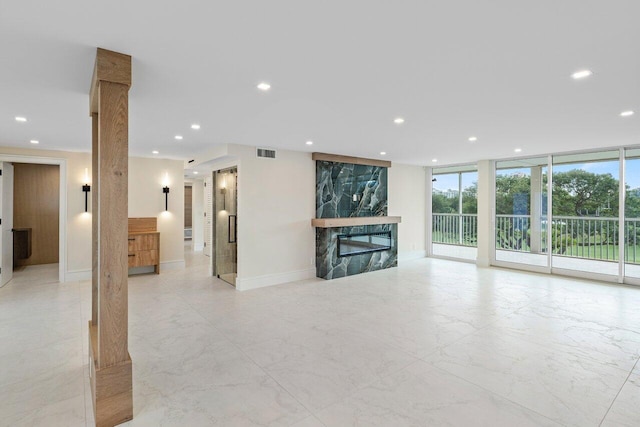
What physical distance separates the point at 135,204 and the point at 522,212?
832 centimetres

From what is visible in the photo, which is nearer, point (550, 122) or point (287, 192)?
point (550, 122)

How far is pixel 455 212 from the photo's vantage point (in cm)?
852

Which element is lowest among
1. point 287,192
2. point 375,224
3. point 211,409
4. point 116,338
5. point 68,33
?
point 211,409

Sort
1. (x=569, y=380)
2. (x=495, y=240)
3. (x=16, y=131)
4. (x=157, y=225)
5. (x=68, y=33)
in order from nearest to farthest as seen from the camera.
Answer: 1. (x=68, y=33)
2. (x=569, y=380)
3. (x=16, y=131)
4. (x=157, y=225)
5. (x=495, y=240)

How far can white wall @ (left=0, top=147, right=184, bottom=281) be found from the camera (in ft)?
19.7

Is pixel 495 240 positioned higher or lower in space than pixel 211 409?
higher

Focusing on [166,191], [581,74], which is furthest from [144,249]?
[581,74]

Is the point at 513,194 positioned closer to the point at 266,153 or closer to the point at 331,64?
the point at 266,153

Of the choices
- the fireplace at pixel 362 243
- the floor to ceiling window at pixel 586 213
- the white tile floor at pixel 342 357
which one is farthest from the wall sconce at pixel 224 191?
the floor to ceiling window at pixel 586 213

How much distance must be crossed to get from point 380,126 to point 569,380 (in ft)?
10.7

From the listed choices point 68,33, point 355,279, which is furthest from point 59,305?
point 355,279

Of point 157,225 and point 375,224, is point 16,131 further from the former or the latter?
point 375,224

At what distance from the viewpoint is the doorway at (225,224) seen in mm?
5902

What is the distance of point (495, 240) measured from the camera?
747cm
